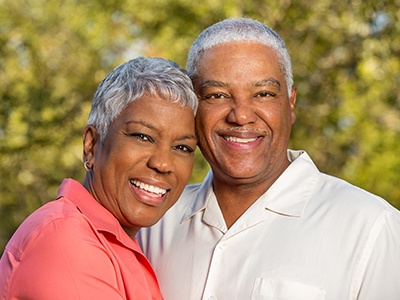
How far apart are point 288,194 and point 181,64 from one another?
14.7 ft

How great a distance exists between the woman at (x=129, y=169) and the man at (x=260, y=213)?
0.21 metres

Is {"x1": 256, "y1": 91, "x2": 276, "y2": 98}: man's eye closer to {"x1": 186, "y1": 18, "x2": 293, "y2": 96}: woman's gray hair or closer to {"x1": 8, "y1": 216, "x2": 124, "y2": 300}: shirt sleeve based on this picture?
{"x1": 186, "y1": 18, "x2": 293, "y2": 96}: woman's gray hair

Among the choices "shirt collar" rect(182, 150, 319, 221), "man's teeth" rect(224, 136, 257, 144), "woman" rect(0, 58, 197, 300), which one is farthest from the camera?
"man's teeth" rect(224, 136, 257, 144)

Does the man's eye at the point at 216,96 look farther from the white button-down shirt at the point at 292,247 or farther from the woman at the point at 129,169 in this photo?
the white button-down shirt at the point at 292,247

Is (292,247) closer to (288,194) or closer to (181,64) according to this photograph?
(288,194)

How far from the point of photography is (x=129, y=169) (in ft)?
9.98

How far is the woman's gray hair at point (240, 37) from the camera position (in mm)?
3344

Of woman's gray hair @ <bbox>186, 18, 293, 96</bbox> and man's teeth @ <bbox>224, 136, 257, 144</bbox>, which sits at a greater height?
woman's gray hair @ <bbox>186, 18, 293, 96</bbox>

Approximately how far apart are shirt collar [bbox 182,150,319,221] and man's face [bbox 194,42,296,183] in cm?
8

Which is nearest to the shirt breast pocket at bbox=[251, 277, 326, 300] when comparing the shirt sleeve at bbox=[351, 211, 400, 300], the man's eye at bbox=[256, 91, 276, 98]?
the shirt sleeve at bbox=[351, 211, 400, 300]

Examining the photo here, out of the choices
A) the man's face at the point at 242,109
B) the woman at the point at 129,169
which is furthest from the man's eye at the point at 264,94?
the woman at the point at 129,169

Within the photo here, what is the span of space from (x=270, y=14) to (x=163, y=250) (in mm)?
4545

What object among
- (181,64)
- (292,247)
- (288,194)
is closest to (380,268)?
(292,247)

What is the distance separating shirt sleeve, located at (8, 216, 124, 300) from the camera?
255 centimetres
